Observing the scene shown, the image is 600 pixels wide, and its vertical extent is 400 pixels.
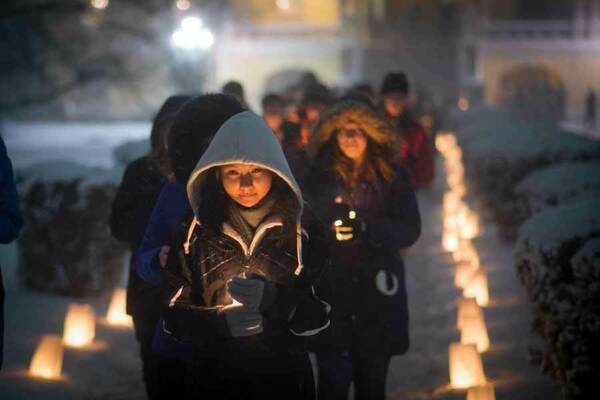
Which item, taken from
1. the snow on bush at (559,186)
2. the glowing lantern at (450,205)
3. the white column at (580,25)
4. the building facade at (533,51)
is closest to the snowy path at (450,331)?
the snow on bush at (559,186)

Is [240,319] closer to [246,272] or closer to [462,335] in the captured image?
[246,272]

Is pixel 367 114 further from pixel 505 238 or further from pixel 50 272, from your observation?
pixel 505 238

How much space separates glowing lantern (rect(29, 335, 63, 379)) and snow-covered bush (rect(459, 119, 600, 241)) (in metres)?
5.09

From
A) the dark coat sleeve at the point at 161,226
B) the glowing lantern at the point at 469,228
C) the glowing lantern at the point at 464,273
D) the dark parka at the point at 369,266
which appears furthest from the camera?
the glowing lantern at the point at 469,228

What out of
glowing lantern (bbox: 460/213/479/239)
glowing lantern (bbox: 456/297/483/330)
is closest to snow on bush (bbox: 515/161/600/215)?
glowing lantern (bbox: 456/297/483/330)

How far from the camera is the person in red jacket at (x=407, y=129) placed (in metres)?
9.35

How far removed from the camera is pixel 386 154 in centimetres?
561

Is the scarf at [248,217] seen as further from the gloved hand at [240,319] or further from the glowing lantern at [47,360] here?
the glowing lantern at [47,360]

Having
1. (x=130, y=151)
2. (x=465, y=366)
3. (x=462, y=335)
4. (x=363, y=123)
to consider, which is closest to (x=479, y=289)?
(x=462, y=335)

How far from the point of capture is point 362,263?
212 inches

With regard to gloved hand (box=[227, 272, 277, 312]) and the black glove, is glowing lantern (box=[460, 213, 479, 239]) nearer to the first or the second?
the black glove

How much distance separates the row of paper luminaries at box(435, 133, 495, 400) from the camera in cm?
700

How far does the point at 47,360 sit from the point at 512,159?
6.94 metres

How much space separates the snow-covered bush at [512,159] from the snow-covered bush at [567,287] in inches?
158
